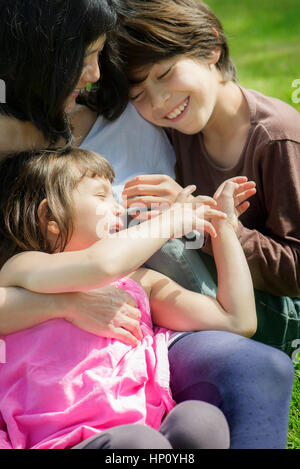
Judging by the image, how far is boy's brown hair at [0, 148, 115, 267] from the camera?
194cm

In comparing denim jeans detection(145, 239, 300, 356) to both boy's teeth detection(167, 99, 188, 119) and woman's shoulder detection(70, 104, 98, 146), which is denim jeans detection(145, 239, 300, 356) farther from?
woman's shoulder detection(70, 104, 98, 146)

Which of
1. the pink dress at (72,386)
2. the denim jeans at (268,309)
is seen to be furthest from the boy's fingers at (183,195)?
the pink dress at (72,386)

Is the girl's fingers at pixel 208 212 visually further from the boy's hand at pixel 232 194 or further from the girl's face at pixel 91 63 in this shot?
the girl's face at pixel 91 63

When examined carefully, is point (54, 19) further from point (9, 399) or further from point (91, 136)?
point (9, 399)

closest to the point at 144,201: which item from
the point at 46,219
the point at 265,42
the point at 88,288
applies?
the point at 46,219

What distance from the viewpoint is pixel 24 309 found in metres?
1.81

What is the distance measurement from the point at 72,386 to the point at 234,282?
572 mm

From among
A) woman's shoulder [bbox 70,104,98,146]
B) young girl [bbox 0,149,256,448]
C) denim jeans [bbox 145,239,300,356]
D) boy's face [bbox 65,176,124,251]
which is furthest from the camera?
woman's shoulder [bbox 70,104,98,146]

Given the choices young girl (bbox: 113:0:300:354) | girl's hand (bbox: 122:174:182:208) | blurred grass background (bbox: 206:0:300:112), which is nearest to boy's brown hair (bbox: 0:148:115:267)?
girl's hand (bbox: 122:174:182:208)

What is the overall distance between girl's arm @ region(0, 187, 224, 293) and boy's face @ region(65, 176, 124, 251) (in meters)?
0.12

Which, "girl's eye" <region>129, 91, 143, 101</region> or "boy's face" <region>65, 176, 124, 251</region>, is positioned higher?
"girl's eye" <region>129, 91, 143, 101</region>

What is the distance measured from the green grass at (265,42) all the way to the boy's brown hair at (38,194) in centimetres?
234

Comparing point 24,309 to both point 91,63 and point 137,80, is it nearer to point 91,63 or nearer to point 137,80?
point 91,63

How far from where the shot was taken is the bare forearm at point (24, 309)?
1812 mm
